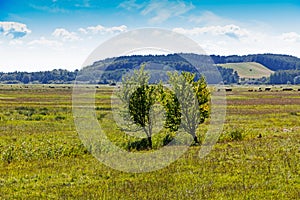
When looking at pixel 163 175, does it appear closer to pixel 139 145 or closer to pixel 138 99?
pixel 139 145

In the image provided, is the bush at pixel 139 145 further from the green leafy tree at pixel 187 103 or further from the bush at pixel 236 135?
the bush at pixel 236 135

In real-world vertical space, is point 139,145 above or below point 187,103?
below

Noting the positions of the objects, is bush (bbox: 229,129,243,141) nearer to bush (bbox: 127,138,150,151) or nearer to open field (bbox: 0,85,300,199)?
open field (bbox: 0,85,300,199)

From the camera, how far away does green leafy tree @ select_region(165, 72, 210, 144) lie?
29.6 m

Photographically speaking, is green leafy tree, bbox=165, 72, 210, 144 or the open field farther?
green leafy tree, bbox=165, 72, 210, 144

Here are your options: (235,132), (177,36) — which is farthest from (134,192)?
(235,132)

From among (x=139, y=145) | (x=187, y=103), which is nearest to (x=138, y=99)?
(x=139, y=145)

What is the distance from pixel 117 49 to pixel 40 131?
65.7 ft

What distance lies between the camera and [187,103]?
97.3ft

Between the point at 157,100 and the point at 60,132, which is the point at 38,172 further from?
the point at 60,132

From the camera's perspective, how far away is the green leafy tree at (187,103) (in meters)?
29.6

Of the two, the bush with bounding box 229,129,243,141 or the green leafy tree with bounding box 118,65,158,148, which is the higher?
the green leafy tree with bounding box 118,65,158,148

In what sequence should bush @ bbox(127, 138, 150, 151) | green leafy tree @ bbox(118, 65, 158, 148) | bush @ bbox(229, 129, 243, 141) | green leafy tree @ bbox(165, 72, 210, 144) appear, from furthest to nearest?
bush @ bbox(229, 129, 243, 141)
green leafy tree @ bbox(118, 65, 158, 148)
green leafy tree @ bbox(165, 72, 210, 144)
bush @ bbox(127, 138, 150, 151)

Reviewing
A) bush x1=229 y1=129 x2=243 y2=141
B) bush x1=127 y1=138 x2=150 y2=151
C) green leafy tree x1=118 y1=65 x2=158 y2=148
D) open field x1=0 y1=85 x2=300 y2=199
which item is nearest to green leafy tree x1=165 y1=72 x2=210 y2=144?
green leafy tree x1=118 y1=65 x2=158 y2=148
